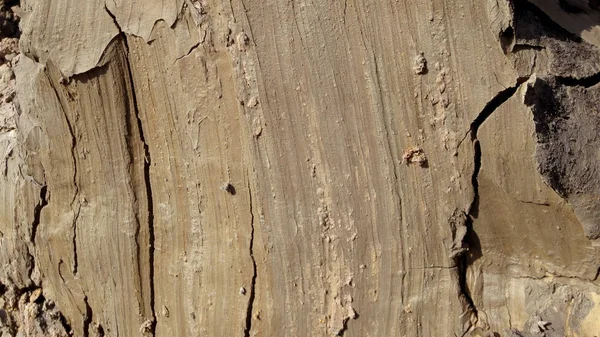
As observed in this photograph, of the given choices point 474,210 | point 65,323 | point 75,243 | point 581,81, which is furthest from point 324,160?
point 65,323

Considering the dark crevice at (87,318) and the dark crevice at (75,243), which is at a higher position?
the dark crevice at (75,243)

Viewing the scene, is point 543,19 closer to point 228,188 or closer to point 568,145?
point 568,145

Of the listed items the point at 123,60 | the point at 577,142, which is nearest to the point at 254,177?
the point at 123,60

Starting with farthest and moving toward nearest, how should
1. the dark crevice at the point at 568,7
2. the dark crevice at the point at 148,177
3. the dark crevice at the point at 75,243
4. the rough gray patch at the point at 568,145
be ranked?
the dark crevice at the point at 75,243, the dark crevice at the point at 148,177, the dark crevice at the point at 568,7, the rough gray patch at the point at 568,145

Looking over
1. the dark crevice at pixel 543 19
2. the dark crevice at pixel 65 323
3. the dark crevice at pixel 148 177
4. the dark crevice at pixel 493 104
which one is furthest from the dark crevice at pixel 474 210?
the dark crevice at pixel 65 323

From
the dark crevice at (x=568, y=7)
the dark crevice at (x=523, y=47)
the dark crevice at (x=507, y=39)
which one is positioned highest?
the dark crevice at (x=568, y=7)

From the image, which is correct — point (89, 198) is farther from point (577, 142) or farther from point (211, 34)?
point (577, 142)

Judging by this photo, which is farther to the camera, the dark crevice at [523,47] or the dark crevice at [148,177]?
the dark crevice at [148,177]

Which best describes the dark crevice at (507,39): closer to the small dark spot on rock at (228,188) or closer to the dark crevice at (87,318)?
the small dark spot on rock at (228,188)
